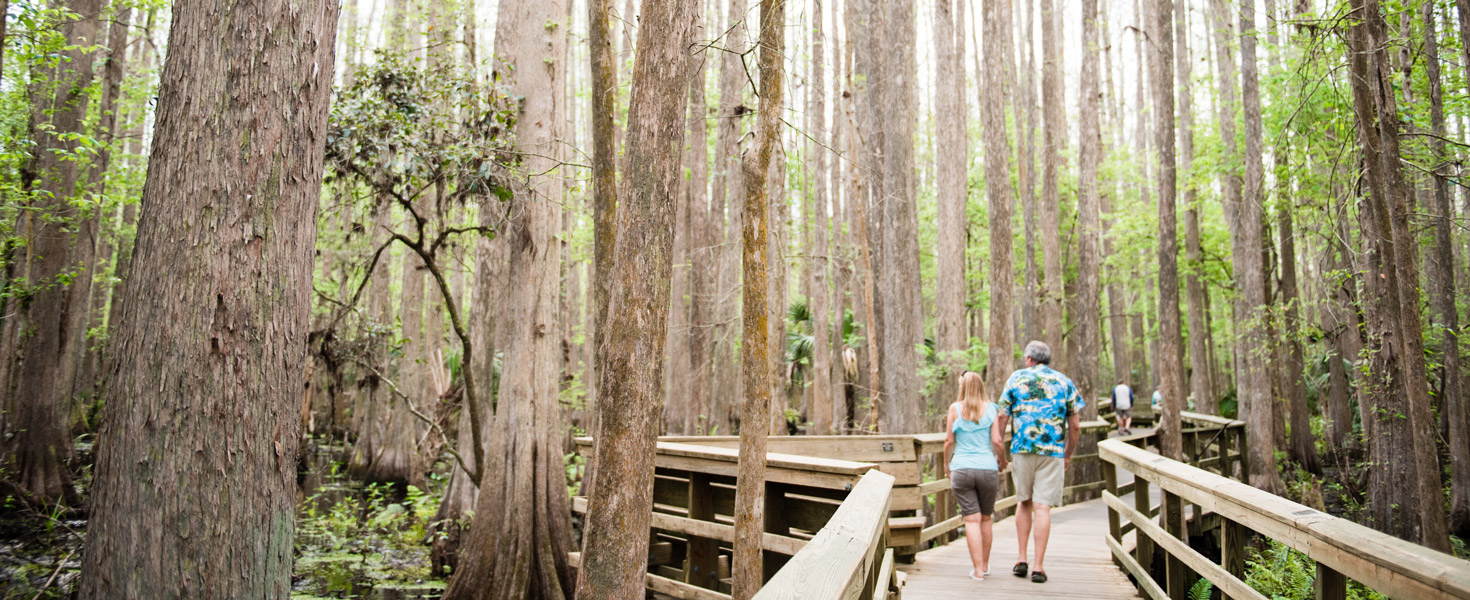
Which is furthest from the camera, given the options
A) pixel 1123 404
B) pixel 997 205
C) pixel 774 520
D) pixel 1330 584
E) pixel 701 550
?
pixel 1123 404

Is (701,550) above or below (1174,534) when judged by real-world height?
below

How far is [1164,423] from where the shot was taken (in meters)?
13.6

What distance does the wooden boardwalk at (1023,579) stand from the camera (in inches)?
237

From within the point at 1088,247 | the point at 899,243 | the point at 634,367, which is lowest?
the point at 634,367

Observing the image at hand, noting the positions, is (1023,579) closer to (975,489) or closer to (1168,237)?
(975,489)

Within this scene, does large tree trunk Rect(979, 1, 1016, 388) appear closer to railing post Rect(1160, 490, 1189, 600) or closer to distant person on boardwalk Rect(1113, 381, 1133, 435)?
distant person on boardwalk Rect(1113, 381, 1133, 435)

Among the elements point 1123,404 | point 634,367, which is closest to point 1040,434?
point 634,367

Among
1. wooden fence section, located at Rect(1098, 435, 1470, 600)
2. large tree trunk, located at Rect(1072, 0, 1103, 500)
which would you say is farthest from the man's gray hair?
large tree trunk, located at Rect(1072, 0, 1103, 500)

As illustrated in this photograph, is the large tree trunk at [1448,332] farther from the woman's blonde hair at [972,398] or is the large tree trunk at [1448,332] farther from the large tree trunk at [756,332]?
the large tree trunk at [756,332]

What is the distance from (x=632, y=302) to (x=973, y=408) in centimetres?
303

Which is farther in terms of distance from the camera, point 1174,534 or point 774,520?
point 774,520

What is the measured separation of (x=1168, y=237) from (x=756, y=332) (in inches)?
463

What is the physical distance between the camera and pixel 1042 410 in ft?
20.8

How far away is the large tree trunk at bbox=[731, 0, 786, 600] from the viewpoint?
17.5ft
